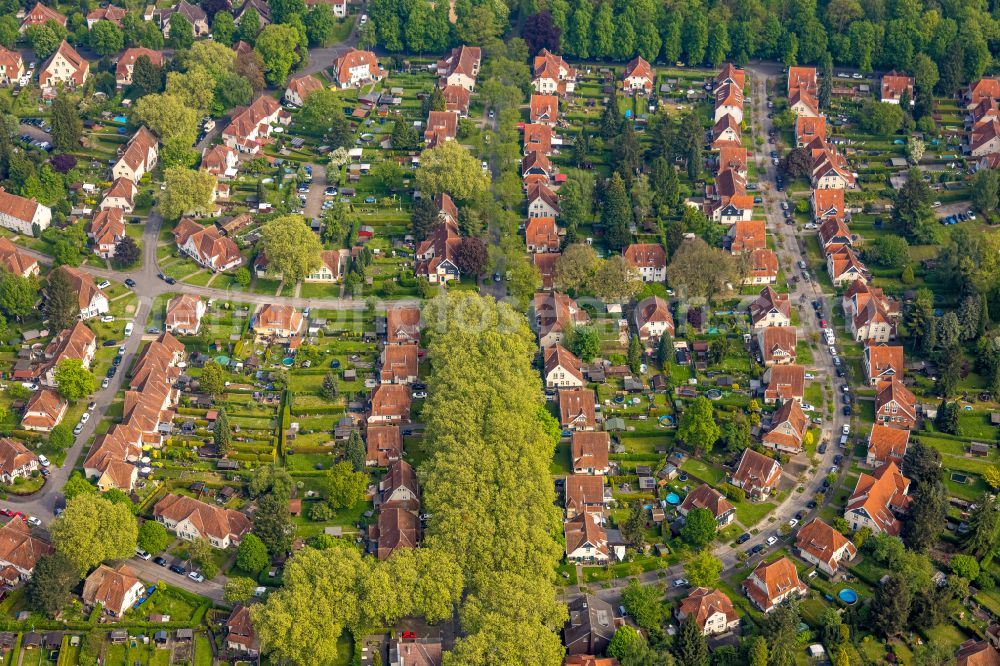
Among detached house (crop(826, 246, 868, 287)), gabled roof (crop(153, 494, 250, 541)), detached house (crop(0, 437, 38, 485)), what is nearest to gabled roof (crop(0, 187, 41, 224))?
detached house (crop(0, 437, 38, 485))

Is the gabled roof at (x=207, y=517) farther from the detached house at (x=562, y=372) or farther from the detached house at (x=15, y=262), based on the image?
the detached house at (x=15, y=262)

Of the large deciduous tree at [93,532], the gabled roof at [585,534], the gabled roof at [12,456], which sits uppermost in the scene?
the large deciduous tree at [93,532]

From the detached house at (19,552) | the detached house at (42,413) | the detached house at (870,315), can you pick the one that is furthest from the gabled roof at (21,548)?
the detached house at (870,315)

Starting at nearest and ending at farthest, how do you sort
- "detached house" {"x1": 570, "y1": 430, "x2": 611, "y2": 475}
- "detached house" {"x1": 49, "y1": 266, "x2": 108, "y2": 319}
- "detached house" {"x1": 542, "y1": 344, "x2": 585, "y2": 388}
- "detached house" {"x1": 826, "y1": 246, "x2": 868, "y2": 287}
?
"detached house" {"x1": 570, "y1": 430, "x2": 611, "y2": 475} → "detached house" {"x1": 542, "y1": 344, "x2": 585, "y2": 388} → "detached house" {"x1": 49, "y1": 266, "x2": 108, "y2": 319} → "detached house" {"x1": 826, "y1": 246, "x2": 868, "y2": 287}

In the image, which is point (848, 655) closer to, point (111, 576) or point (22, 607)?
point (111, 576)

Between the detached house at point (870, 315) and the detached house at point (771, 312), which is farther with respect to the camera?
the detached house at point (771, 312)

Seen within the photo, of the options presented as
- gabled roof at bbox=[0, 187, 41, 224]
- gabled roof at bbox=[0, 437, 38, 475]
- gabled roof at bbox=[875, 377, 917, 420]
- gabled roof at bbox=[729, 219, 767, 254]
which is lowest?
gabled roof at bbox=[875, 377, 917, 420]

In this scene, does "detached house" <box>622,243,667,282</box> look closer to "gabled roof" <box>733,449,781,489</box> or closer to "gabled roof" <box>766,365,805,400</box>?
"gabled roof" <box>766,365,805,400</box>
